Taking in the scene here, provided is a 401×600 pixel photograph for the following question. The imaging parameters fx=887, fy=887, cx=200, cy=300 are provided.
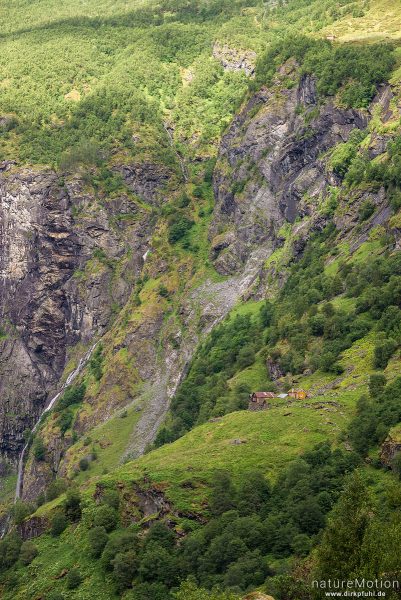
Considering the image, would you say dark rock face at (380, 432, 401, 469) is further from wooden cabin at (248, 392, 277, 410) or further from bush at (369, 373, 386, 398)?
wooden cabin at (248, 392, 277, 410)

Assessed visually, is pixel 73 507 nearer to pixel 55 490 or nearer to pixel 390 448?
pixel 55 490

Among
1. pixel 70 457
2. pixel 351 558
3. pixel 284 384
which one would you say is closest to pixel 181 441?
pixel 284 384

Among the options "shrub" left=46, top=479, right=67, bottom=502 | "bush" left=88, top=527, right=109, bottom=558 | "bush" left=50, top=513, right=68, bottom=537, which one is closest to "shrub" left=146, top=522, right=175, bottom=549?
"bush" left=88, top=527, right=109, bottom=558

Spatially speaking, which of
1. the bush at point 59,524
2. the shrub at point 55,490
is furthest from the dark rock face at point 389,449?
the shrub at point 55,490

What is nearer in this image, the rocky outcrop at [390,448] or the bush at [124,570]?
the rocky outcrop at [390,448]

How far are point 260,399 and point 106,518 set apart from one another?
3701 centimetres

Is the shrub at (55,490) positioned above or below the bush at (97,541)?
below

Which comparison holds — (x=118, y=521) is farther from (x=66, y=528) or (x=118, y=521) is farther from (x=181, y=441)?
(x=181, y=441)

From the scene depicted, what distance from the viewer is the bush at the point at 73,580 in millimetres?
115562

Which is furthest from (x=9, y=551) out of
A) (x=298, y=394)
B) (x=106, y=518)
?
(x=298, y=394)

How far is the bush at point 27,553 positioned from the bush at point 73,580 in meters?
16.2

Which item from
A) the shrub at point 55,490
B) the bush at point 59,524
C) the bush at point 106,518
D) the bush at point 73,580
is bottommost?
the shrub at point 55,490

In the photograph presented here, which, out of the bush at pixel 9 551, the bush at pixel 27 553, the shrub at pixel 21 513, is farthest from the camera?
the shrub at pixel 21 513

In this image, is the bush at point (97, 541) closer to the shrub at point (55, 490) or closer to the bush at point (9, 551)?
the bush at point (9, 551)
